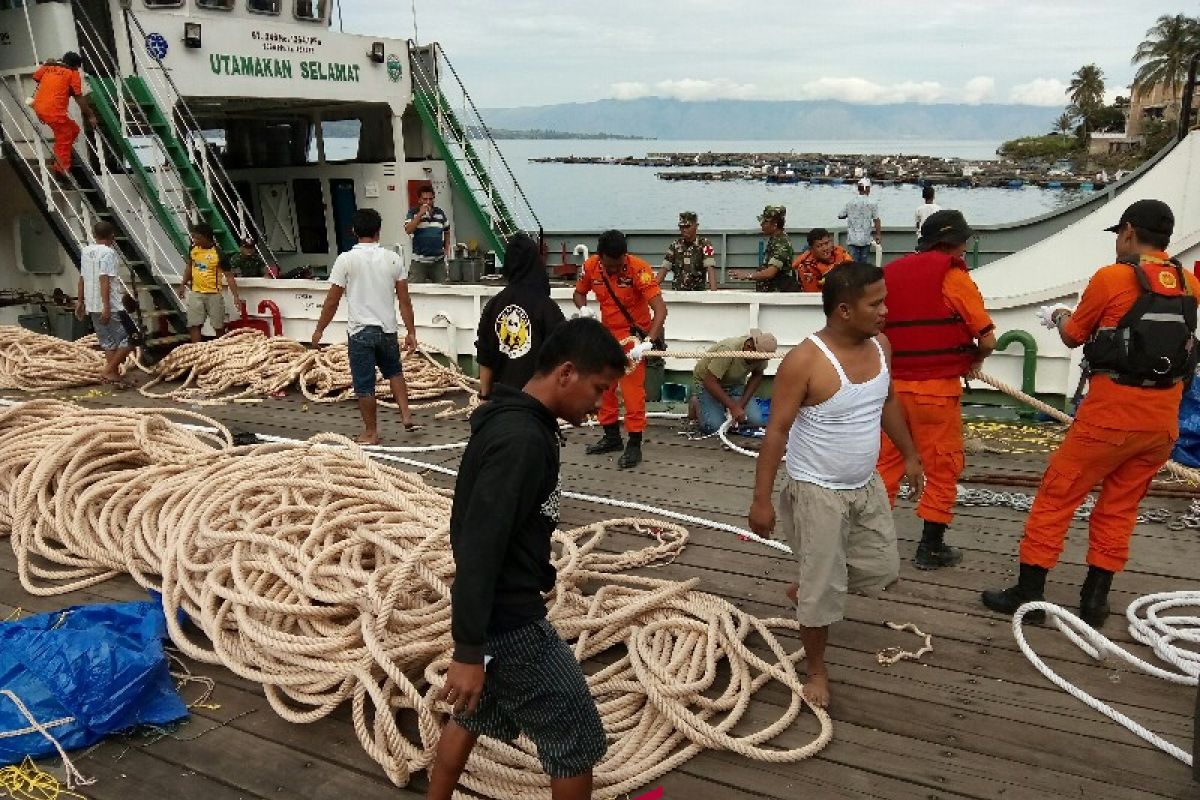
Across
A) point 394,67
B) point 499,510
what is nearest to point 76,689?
point 499,510

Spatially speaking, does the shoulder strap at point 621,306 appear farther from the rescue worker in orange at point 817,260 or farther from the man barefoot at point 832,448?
the man barefoot at point 832,448

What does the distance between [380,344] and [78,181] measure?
215 inches

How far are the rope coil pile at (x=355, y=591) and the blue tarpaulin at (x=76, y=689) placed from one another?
349mm

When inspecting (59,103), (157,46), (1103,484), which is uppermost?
(157,46)

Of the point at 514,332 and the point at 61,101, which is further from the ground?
the point at 61,101

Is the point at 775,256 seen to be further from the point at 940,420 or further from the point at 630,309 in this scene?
the point at 940,420

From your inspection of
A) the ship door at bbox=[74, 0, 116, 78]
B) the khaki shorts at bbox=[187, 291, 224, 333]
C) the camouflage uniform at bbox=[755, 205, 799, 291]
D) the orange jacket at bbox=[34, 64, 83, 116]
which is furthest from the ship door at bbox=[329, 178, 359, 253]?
the camouflage uniform at bbox=[755, 205, 799, 291]

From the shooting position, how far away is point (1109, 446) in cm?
354

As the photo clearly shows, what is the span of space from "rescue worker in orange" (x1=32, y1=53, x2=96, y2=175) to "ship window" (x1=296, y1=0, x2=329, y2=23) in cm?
345

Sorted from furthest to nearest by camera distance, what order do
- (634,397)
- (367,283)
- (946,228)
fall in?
(367,283) → (634,397) → (946,228)

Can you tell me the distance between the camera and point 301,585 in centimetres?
361

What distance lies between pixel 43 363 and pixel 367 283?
440 centimetres

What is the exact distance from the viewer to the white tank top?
3.08 m

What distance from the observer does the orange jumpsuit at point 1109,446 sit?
3498 mm
